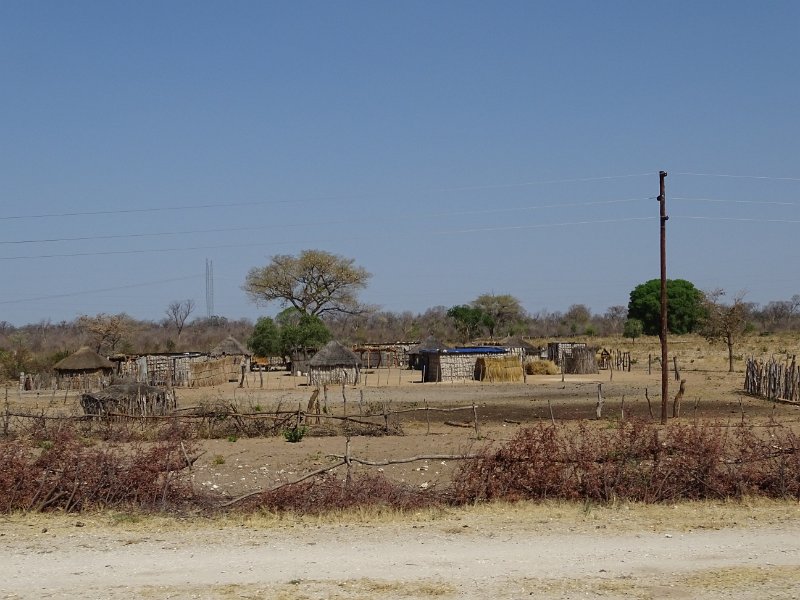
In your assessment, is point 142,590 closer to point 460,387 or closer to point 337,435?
point 337,435

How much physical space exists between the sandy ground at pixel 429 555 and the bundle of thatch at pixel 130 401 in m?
14.6

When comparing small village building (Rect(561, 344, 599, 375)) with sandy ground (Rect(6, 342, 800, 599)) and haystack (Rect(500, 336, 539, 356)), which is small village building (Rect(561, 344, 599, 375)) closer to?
haystack (Rect(500, 336, 539, 356))

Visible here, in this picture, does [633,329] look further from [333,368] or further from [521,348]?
[333,368]

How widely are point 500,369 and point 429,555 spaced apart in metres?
40.4

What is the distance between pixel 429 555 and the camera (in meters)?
11.5

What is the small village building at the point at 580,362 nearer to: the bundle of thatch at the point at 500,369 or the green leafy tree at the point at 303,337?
the bundle of thatch at the point at 500,369

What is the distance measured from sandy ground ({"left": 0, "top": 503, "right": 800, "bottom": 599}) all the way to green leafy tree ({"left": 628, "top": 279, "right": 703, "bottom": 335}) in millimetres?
86350

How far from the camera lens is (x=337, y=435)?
83.4 feet

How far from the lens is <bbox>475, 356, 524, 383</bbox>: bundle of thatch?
5141 cm

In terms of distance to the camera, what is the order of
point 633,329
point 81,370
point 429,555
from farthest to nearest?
1. point 633,329
2. point 81,370
3. point 429,555

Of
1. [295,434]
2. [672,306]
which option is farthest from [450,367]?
[672,306]

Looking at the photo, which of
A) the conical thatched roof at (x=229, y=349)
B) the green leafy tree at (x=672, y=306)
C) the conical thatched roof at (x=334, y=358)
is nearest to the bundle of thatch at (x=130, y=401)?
the conical thatched roof at (x=334, y=358)

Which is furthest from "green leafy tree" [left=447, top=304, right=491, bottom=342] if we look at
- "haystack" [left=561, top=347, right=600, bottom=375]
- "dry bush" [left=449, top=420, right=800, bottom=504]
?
"dry bush" [left=449, top=420, right=800, bottom=504]

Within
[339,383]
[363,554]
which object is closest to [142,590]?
[363,554]
